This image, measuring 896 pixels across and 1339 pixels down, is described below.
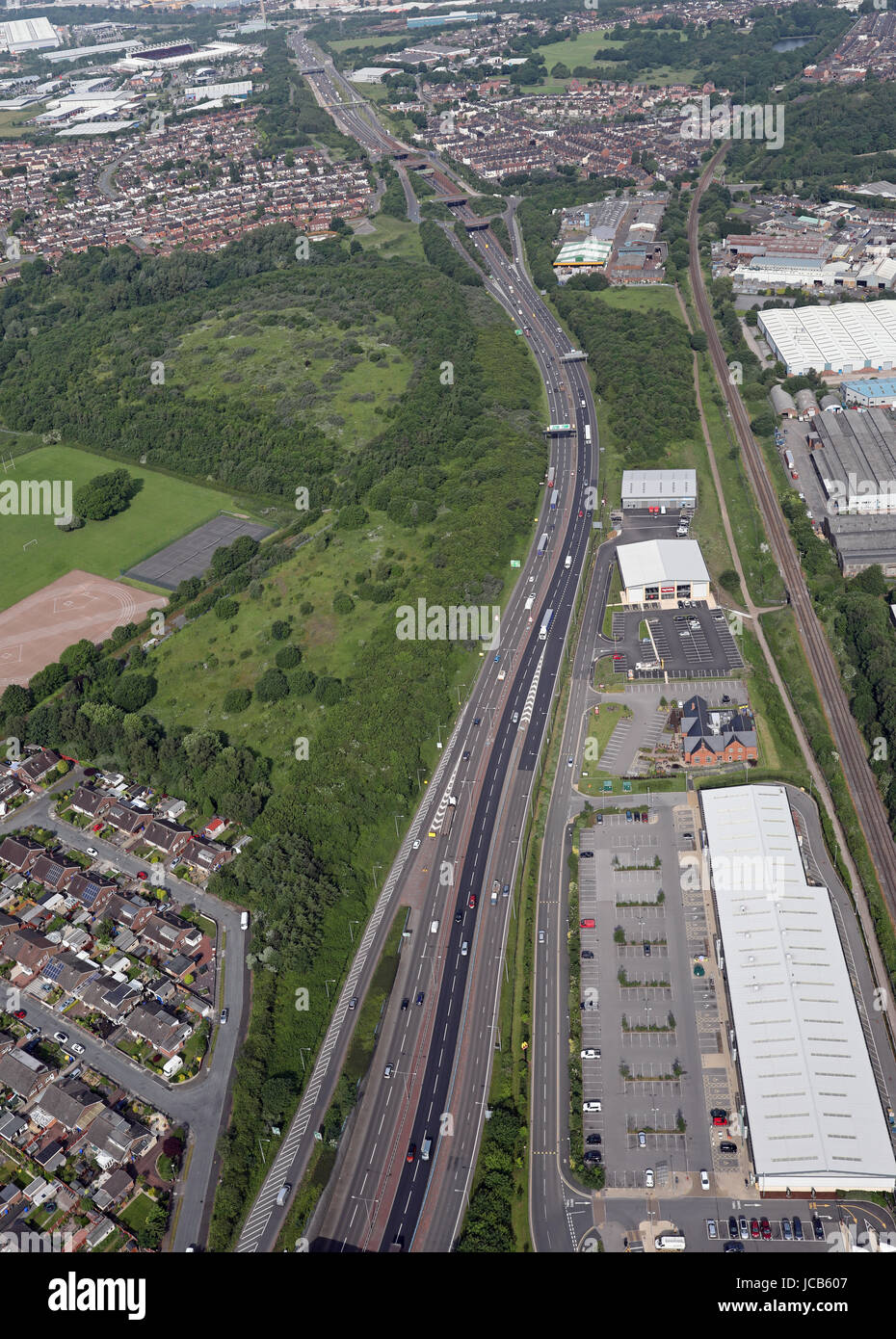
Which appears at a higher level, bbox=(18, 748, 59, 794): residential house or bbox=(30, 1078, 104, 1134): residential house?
bbox=(18, 748, 59, 794): residential house

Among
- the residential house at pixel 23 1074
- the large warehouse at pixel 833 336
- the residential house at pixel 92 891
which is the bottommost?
the residential house at pixel 23 1074

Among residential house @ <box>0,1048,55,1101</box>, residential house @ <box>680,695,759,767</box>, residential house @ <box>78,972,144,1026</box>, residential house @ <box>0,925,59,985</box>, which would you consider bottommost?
residential house @ <box>0,1048,55,1101</box>

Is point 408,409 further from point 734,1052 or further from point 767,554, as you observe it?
point 734,1052

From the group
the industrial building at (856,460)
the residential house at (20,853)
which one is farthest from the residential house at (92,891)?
the industrial building at (856,460)

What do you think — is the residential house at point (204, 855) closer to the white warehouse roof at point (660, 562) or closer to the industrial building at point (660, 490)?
the white warehouse roof at point (660, 562)

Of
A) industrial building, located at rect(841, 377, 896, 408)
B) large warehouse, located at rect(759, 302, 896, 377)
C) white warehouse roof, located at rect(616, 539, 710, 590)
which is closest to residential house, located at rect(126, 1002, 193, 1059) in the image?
white warehouse roof, located at rect(616, 539, 710, 590)

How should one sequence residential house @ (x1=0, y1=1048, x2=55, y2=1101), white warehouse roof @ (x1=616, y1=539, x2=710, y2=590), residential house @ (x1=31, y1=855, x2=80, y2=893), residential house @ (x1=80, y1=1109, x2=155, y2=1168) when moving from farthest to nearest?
white warehouse roof @ (x1=616, y1=539, x2=710, y2=590) → residential house @ (x1=31, y1=855, x2=80, y2=893) → residential house @ (x1=0, y1=1048, x2=55, y2=1101) → residential house @ (x1=80, y1=1109, x2=155, y2=1168)

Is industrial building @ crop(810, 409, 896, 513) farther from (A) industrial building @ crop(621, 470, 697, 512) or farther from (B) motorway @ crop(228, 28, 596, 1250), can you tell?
(B) motorway @ crop(228, 28, 596, 1250)
